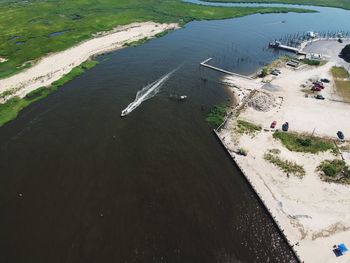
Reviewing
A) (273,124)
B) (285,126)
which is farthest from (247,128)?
(285,126)

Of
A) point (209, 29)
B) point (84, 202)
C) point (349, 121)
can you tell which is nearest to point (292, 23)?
point (209, 29)

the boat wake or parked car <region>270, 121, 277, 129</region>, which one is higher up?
parked car <region>270, 121, 277, 129</region>

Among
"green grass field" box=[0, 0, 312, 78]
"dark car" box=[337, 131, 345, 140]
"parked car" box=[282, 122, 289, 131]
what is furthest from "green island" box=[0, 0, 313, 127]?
"dark car" box=[337, 131, 345, 140]

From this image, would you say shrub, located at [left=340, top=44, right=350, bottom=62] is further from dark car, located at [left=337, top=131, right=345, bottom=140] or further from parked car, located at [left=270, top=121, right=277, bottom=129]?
parked car, located at [left=270, top=121, right=277, bottom=129]

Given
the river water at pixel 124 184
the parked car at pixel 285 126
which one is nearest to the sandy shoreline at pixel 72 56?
the river water at pixel 124 184

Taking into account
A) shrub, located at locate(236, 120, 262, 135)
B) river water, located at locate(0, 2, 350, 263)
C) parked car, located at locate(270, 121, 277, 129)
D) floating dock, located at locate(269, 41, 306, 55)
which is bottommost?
river water, located at locate(0, 2, 350, 263)

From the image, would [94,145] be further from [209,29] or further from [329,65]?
[209,29]
